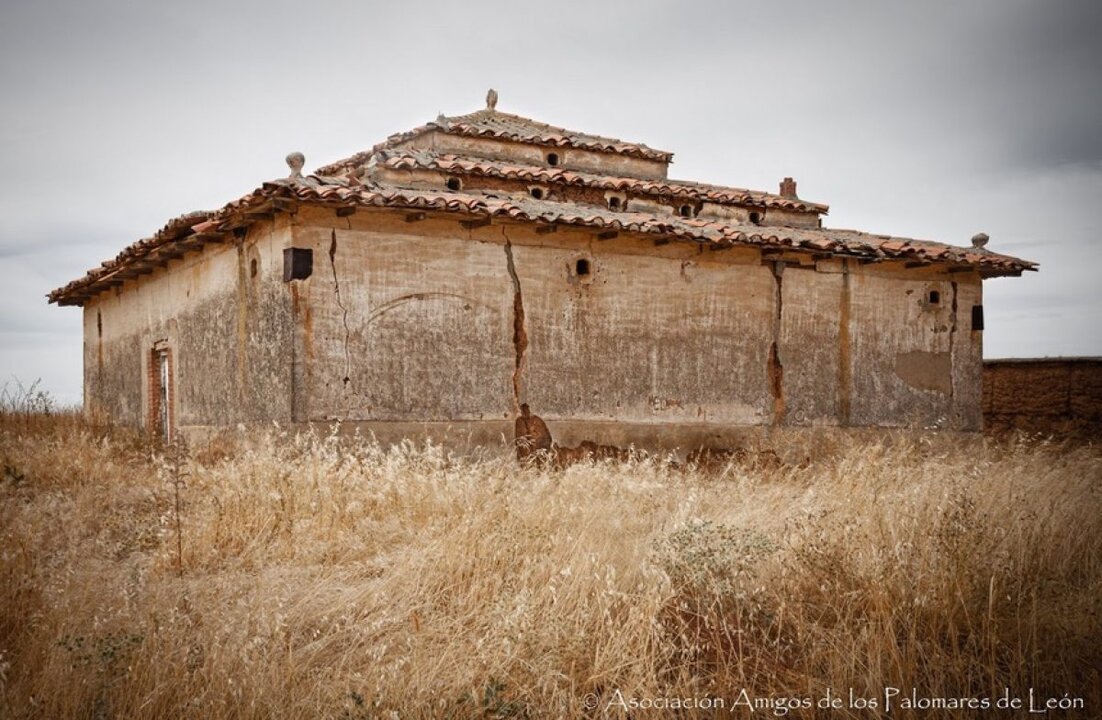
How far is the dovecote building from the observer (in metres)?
9.94

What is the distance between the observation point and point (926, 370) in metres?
13.5

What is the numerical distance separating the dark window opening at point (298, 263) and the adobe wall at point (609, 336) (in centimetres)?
11

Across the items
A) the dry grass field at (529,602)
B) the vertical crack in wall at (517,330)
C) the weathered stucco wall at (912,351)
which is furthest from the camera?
the weathered stucco wall at (912,351)

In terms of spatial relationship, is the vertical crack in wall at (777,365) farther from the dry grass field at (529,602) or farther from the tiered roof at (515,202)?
the dry grass field at (529,602)

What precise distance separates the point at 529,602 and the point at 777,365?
8.38 meters

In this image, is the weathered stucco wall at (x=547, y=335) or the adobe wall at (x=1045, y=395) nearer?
A: the weathered stucco wall at (x=547, y=335)

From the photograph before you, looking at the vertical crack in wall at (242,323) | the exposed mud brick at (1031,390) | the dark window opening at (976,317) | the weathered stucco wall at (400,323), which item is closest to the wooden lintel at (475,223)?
the weathered stucco wall at (400,323)

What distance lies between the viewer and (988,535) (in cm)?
557

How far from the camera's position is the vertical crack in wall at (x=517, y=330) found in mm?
10750

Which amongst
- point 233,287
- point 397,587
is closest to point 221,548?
point 397,587

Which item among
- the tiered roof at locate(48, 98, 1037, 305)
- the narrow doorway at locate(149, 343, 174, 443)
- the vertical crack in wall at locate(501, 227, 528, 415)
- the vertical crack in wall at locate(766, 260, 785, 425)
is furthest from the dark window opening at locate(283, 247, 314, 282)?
the vertical crack in wall at locate(766, 260, 785, 425)

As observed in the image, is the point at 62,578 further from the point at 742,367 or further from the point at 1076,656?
the point at 742,367

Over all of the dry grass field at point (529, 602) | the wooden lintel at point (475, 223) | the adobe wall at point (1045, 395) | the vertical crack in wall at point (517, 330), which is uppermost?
the wooden lintel at point (475, 223)

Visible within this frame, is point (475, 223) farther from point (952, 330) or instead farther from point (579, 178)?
point (952, 330)
